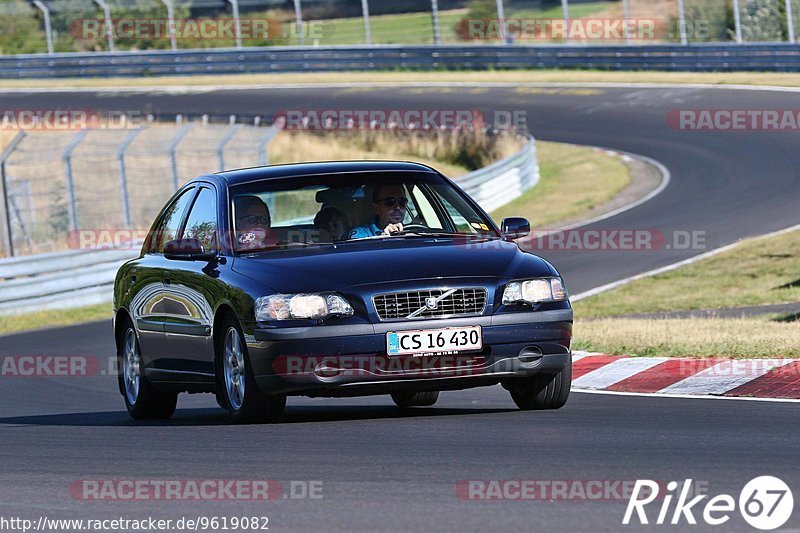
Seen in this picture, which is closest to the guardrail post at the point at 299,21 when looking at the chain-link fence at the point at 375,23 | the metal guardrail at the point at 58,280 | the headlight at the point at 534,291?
the chain-link fence at the point at 375,23

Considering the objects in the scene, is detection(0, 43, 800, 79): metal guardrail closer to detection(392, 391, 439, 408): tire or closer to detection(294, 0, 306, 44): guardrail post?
detection(294, 0, 306, 44): guardrail post

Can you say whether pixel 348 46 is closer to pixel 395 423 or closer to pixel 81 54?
pixel 81 54

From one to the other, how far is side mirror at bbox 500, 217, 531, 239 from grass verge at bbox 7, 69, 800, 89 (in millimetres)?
27252

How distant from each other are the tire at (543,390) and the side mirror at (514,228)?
0.97 metres

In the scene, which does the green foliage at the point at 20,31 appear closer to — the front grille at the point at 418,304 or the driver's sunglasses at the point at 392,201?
the driver's sunglasses at the point at 392,201

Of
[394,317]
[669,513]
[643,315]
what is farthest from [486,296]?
[643,315]

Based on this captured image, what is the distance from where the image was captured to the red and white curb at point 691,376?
9492 millimetres

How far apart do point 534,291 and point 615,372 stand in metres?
2.68

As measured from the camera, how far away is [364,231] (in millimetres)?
9172

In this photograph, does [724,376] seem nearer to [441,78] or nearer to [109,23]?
[441,78]

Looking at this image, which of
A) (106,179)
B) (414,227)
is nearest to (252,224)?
(414,227)

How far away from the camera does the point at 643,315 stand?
16266 millimetres

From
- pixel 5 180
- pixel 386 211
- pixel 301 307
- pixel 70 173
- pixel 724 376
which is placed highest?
Answer: pixel 386 211

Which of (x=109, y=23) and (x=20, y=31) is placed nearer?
(x=109, y=23)
